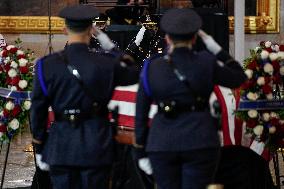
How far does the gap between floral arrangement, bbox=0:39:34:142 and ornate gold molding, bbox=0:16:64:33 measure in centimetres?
642

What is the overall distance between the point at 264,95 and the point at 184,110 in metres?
1.85

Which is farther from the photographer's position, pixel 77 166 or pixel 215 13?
pixel 215 13

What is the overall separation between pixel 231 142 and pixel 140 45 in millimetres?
3527

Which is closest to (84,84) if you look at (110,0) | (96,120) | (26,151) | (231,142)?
(96,120)

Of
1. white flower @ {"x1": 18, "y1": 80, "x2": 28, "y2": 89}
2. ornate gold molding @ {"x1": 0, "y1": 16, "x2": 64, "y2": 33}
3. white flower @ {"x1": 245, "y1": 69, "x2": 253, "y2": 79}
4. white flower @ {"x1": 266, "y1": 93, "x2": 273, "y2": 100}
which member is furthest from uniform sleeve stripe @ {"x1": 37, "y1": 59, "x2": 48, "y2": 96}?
ornate gold molding @ {"x1": 0, "y1": 16, "x2": 64, "y2": 33}

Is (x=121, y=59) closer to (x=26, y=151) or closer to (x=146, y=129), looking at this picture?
(x=146, y=129)

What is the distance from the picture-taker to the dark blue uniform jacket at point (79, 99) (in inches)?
189

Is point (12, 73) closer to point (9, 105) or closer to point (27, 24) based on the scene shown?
point (9, 105)

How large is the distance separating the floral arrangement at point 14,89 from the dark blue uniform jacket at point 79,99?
6.60 feet

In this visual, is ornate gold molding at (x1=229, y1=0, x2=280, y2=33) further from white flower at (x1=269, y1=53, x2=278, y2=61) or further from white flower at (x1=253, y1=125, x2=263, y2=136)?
white flower at (x1=253, y1=125, x2=263, y2=136)

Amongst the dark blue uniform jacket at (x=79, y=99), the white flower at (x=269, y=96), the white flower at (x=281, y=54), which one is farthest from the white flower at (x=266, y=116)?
the dark blue uniform jacket at (x=79, y=99)

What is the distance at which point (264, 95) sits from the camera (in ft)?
20.7

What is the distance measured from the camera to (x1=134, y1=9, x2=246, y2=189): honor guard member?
4.58m

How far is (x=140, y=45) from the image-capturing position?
9609 millimetres
